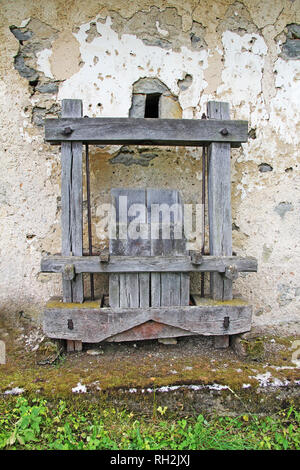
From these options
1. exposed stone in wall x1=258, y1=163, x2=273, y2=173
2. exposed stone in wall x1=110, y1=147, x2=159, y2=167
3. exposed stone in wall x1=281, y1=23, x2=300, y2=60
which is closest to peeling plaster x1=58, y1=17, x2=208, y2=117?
exposed stone in wall x1=110, y1=147, x2=159, y2=167

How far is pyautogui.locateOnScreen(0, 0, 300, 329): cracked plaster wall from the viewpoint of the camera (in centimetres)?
214

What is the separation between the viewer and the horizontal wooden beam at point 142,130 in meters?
1.84

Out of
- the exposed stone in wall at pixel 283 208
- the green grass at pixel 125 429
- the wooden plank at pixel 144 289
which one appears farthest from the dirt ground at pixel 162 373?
the exposed stone in wall at pixel 283 208

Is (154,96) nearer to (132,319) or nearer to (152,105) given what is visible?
(152,105)

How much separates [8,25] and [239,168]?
1949 mm

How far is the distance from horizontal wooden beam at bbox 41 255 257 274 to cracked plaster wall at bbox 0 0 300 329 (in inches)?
15.8

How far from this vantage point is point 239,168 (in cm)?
226

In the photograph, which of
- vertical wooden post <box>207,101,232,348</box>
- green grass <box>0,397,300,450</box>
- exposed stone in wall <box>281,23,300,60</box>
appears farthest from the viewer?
exposed stone in wall <box>281,23,300,60</box>

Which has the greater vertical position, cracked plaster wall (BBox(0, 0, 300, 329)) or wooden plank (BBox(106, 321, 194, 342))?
cracked plaster wall (BBox(0, 0, 300, 329))

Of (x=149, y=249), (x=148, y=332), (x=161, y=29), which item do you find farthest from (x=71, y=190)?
(x=161, y=29)

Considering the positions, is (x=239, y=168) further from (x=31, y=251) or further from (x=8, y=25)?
(x=8, y=25)

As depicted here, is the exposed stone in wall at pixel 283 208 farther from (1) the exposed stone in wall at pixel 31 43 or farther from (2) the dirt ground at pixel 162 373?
(1) the exposed stone in wall at pixel 31 43

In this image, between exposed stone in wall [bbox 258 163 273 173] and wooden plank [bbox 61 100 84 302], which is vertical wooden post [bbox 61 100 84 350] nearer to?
wooden plank [bbox 61 100 84 302]
